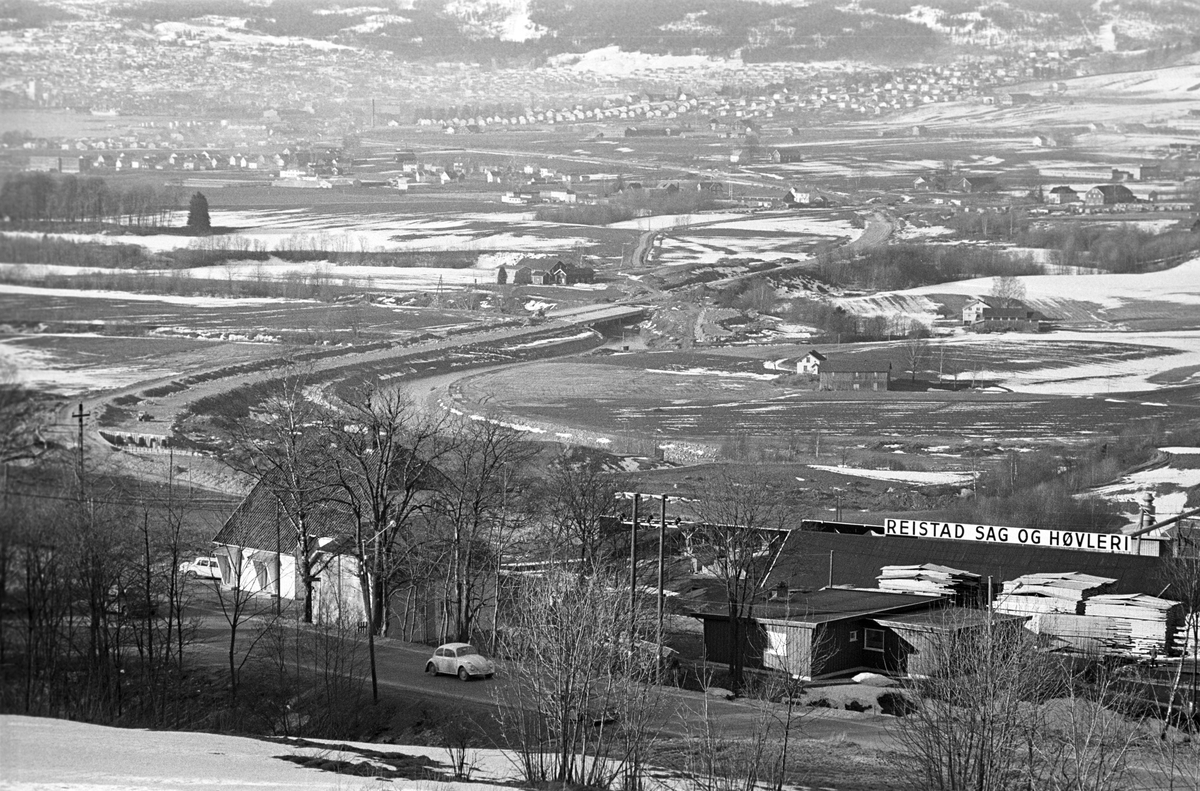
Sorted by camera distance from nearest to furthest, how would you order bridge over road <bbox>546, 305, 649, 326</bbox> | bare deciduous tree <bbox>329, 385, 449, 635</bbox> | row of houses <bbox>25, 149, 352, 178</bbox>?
bare deciduous tree <bbox>329, 385, 449, 635</bbox>, row of houses <bbox>25, 149, 352, 178</bbox>, bridge over road <bbox>546, 305, 649, 326</bbox>

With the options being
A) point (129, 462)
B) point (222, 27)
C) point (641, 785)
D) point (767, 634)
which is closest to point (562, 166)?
point (222, 27)

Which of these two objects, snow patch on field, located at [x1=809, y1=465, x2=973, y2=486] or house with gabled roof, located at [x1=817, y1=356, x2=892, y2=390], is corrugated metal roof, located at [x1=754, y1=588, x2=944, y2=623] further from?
house with gabled roof, located at [x1=817, y1=356, x2=892, y2=390]

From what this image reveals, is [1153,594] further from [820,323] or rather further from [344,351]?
[344,351]

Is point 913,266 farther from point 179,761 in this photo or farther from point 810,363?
point 179,761

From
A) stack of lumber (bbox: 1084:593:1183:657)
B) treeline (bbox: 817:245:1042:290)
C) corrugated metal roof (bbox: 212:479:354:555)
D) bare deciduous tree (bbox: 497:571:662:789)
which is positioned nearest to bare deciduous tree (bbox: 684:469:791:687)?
stack of lumber (bbox: 1084:593:1183:657)

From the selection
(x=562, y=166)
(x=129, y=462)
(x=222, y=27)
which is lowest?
(x=129, y=462)

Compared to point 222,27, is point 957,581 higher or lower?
lower

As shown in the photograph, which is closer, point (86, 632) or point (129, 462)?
point (86, 632)

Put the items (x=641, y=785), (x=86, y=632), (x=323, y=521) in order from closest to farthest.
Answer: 1. (x=641, y=785)
2. (x=86, y=632)
3. (x=323, y=521)
